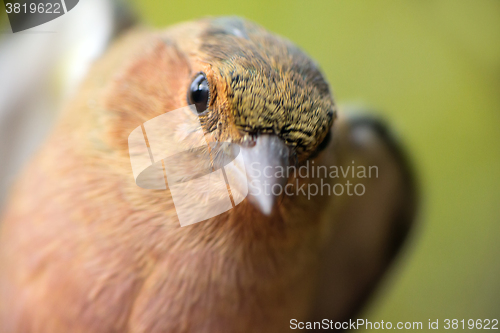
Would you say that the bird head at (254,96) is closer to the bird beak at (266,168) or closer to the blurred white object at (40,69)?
the bird beak at (266,168)

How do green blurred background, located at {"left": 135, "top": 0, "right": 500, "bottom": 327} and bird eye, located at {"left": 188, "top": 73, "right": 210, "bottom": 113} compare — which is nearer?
bird eye, located at {"left": 188, "top": 73, "right": 210, "bottom": 113}

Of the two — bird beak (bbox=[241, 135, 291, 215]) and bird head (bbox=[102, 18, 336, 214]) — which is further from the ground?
bird head (bbox=[102, 18, 336, 214])

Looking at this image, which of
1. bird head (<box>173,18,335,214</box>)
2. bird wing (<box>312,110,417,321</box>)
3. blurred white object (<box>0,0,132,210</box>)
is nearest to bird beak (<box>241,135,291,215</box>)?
bird head (<box>173,18,335,214</box>)

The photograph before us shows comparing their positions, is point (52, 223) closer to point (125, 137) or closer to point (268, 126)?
point (125, 137)

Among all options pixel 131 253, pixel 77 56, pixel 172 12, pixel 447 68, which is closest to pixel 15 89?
pixel 77 56

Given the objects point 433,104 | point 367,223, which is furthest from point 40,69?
point 433,104

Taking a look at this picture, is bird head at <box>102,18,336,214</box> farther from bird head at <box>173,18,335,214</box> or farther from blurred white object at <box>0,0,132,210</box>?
blurred white object at <box>0,0,132,210</box>

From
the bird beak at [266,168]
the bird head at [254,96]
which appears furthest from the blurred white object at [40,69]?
the bird beak at [266,168]

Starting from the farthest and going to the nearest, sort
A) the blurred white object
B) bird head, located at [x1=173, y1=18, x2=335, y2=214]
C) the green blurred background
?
1. the green blurred background
2. the blurred white object
3. bird head, located at [x1=173, y1=18, x2=335, y2=214]
